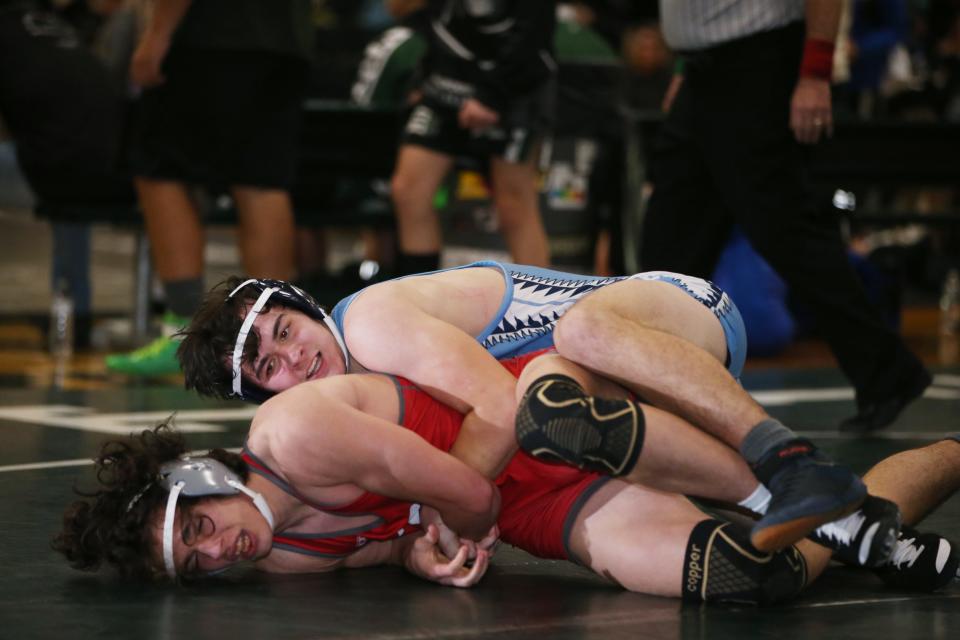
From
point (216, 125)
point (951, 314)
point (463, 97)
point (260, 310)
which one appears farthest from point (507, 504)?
point (951, 314)

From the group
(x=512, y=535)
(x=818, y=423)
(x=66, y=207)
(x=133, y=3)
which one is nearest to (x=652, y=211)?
(x=818, y=423)

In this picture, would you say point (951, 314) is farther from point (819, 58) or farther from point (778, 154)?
point (819, 58)

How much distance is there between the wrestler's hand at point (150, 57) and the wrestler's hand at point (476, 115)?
110 cm

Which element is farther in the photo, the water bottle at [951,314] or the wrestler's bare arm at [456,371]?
the water bottle at [951,314]

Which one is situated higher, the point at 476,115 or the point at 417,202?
the point at 476,115

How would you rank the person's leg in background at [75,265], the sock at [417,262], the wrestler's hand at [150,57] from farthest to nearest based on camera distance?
the person's leg in background at [75,265]
the sock at [417,262]
the wrestler's hand at [150,57]

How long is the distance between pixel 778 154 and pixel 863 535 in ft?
6.82

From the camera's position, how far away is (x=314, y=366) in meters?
3.06

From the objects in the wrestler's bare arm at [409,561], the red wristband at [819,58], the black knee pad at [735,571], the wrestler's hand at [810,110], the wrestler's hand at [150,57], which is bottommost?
the wrestler's bare arm at [409,561]

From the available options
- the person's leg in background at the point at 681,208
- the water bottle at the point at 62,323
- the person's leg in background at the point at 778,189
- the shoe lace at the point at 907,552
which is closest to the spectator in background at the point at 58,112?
the water bottle at the point at 62,323

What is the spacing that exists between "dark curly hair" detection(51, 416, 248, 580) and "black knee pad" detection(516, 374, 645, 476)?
572 millimetres

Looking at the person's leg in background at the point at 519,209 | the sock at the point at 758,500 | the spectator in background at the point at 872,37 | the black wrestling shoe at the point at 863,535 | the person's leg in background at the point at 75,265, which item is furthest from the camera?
the spectator in background at the point at 872,37

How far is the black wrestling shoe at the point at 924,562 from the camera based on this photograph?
9.27 feet

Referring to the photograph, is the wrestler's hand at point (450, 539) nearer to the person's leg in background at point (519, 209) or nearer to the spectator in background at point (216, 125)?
the spectator in background at point (216, 125)
